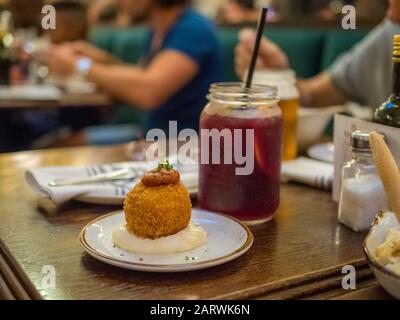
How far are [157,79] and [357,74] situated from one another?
0.83 metres

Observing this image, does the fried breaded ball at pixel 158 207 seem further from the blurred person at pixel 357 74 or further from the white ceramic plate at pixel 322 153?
the blurred person at pixel 357 74

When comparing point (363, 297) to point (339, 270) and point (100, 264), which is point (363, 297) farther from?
point (100, 264)

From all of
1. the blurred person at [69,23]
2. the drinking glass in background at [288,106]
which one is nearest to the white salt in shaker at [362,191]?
the drinking glass in background at [288,106]

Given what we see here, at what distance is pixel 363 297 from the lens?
26.1 inches

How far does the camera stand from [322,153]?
1.33 metres

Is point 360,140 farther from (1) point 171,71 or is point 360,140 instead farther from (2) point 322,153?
(1) point 171,71

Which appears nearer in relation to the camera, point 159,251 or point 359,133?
point 159,251

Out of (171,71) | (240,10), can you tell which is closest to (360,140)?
(171,71)

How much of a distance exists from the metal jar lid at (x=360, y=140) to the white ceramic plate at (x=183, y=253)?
236mm

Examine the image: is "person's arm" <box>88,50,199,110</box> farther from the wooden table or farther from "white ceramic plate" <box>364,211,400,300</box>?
"white ceramic plate" <box>364,211,400,300</box>
